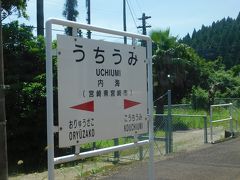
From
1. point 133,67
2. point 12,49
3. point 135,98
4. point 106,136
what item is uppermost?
point 12,49

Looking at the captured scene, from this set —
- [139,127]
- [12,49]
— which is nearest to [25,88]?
[12,49]

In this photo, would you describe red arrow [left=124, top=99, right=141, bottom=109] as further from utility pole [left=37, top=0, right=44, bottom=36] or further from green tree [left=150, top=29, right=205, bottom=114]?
green tree [left=150, top=29, right=205, bottom=114]

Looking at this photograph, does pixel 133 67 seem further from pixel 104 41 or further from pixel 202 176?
pixel 202 176

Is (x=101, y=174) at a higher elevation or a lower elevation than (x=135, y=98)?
lower

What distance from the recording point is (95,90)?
4.34m

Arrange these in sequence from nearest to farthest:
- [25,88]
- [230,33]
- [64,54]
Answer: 1. [64,54]
2. [25,88]
3. [230,33]

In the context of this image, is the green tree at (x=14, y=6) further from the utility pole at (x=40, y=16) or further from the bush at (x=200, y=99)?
the bush at (x=200, y=99)

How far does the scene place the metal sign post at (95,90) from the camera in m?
3.94

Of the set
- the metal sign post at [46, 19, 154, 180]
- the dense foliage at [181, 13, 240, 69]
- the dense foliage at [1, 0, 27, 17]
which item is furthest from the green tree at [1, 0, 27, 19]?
the dense foliage at [181, 13, 240, 69]

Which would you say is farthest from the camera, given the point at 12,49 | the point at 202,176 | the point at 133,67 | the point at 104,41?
the point at 12,49

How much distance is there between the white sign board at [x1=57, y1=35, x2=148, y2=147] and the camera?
399 cm

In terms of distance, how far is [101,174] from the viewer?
8602mm

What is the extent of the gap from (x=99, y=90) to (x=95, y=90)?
63 mm

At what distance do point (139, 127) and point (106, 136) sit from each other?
70 cm
